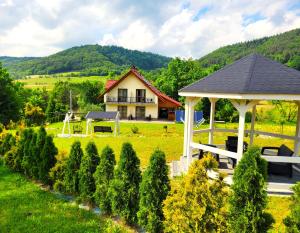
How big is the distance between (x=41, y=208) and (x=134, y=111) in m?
32.0

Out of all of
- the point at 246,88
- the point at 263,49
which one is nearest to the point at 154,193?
the point at 246,88

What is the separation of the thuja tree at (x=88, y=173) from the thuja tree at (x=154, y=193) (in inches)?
81.8

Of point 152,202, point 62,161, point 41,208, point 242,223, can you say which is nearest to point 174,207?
point 152,202

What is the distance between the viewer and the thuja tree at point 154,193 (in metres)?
5.96

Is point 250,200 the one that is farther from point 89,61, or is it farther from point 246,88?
point 89,61

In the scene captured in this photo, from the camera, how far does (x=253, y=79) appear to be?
888 cm

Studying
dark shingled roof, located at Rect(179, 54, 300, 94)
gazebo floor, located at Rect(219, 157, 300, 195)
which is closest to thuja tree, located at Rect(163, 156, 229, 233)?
dark shingled roof, located at Rect(179, 54, 300, 94)

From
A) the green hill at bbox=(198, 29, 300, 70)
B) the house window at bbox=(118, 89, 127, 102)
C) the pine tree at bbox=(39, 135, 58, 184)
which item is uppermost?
the green hill at bbox=(198, 29, 300, 70)

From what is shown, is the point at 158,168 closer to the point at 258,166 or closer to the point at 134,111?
the point at 258,166

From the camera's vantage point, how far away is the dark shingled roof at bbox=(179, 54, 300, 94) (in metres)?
8.33

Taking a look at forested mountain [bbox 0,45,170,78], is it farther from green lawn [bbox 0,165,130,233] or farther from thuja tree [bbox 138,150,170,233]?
thuja tree [bbox 138,150,170,233]

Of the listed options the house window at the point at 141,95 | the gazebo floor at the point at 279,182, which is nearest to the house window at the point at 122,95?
the house window at the point at 141,95

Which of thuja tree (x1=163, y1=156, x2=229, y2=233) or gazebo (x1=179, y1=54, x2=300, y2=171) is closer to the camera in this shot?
thuja tree (x1=163, y1=156, x2=229, y2=233)

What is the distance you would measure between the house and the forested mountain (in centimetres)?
7212
